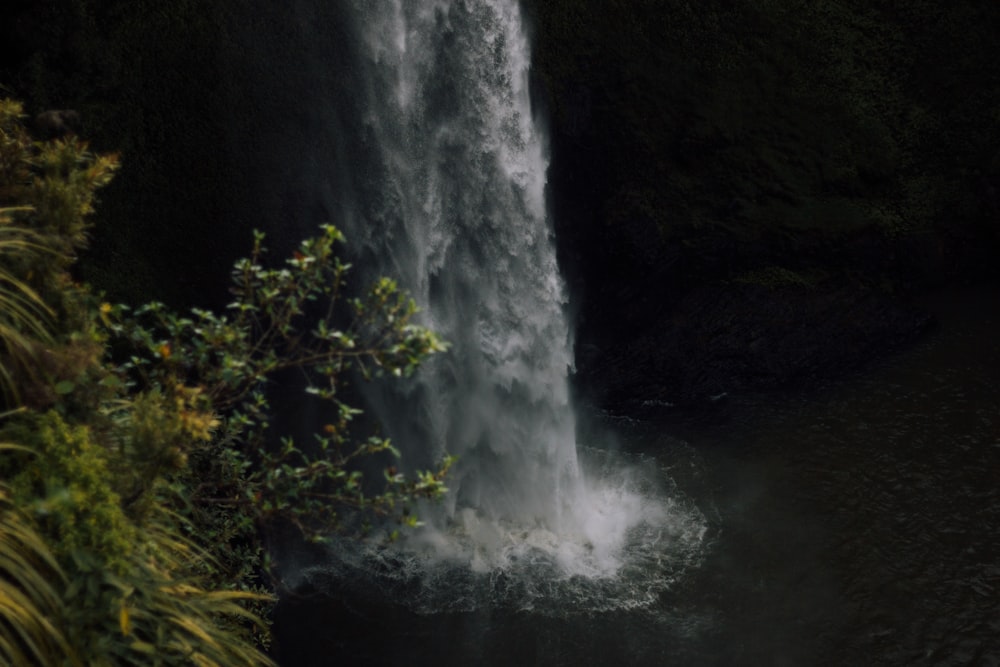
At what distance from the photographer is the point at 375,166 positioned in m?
10.9

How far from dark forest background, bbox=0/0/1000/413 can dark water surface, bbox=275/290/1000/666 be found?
1.59 m

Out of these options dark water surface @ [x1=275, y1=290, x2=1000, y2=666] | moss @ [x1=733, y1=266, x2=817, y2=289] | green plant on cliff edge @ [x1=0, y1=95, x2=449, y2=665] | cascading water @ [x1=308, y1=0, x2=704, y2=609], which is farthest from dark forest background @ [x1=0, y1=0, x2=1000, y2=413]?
green plant on cliff edge @ [x1=0, y1=95, x2=449, y2=665]

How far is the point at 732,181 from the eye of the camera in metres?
13.4

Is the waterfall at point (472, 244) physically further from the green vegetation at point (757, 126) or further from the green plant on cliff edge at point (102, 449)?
the green plant on cliff edge at point (102, 449)

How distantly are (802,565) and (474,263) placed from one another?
538cm

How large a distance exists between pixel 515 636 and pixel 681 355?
20.2 ft

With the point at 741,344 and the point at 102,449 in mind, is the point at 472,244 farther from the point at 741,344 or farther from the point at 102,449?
the point at 102,449

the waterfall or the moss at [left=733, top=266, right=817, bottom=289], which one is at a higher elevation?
the moss at [left=733, top=266, right=817, bottom=289]

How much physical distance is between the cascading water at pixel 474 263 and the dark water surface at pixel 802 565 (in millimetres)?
1065

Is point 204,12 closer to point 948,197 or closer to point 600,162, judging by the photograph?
point 600,162

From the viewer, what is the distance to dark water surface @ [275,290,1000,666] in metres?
8.12

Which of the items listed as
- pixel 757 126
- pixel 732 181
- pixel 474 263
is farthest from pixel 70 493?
pixel 757 126

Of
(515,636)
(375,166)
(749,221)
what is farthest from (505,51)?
(515,636)

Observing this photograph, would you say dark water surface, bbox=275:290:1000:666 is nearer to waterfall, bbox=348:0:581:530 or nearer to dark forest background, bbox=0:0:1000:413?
dark forest background, bbox=0:0:1000:413
